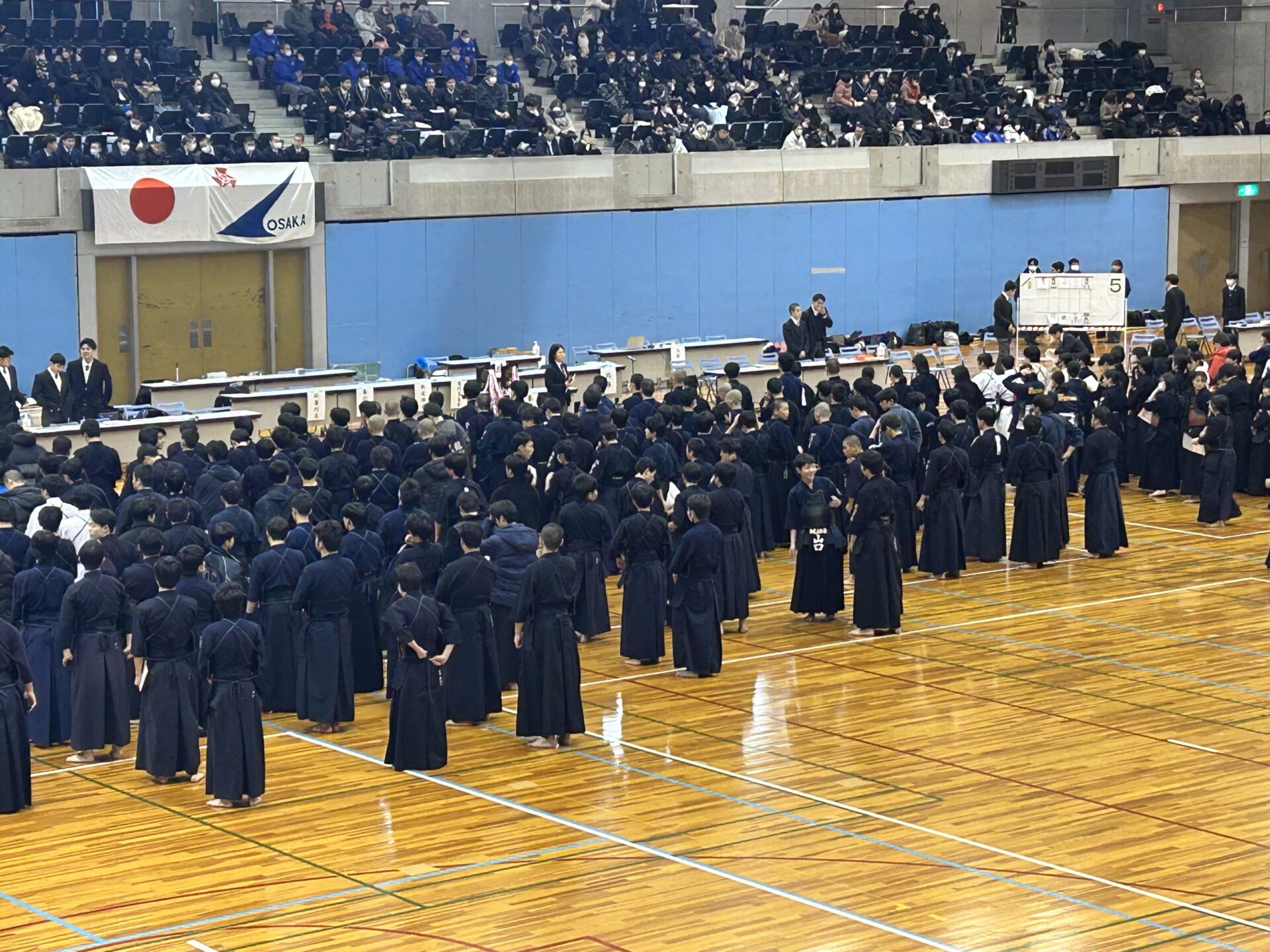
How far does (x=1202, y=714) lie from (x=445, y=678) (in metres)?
6.12

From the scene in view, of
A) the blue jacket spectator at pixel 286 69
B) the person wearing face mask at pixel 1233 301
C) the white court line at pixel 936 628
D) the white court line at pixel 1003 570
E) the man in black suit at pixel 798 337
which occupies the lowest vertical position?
the white court line at pixel 936 628

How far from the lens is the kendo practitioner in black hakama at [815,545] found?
18.1 m

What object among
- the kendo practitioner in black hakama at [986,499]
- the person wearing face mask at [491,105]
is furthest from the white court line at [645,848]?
the person wearing face mask at [491,105]

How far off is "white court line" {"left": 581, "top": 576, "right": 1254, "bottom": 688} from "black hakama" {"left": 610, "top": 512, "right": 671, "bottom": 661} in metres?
0.30

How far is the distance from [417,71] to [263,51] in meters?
2.77

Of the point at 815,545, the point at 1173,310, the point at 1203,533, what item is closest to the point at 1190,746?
the point at 815,545

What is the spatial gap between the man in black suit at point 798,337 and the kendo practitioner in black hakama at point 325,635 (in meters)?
16.8

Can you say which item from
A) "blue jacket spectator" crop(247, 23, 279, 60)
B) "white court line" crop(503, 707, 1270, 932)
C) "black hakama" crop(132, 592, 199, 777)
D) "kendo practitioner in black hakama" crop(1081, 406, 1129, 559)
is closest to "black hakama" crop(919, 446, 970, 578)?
"kendo practitioner in black hakama" crop(1081, 406, 1129, 559)

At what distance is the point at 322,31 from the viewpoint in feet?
116

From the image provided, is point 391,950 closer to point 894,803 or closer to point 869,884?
point 869,884

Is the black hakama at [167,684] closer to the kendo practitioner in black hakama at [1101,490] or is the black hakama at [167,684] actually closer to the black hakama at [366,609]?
the black hakama at [366,609]

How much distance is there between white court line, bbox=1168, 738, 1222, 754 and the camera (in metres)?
14.8

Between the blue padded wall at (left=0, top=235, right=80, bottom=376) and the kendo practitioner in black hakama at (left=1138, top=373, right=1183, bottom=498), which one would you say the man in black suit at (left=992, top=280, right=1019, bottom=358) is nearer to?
the kendo practitioner in black hakama at (left=1138, top=373, right=1183, bottom=498)

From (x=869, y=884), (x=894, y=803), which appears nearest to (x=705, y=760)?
(x=894, y=803)
